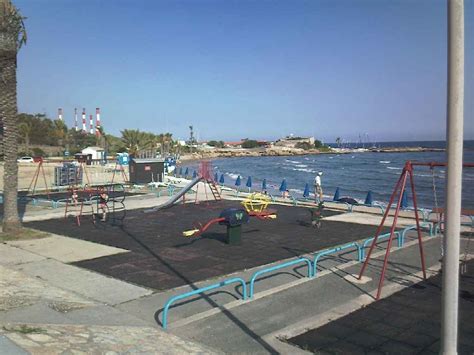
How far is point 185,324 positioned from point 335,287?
11.1 ft

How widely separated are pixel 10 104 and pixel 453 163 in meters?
14.2

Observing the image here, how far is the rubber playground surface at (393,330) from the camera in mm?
6289

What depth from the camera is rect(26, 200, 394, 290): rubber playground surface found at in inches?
419

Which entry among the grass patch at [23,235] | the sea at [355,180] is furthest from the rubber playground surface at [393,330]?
the grass patch at [23,235]

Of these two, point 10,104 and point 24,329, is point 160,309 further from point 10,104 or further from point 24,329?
point 10,104

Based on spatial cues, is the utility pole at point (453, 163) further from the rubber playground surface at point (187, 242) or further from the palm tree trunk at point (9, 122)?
the palm tree trunk at point (9, 122)

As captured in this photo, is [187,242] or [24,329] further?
[187,242]

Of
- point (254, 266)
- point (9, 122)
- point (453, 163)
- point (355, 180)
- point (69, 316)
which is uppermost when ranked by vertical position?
point (9, 122)

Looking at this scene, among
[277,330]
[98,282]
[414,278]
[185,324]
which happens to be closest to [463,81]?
[277,330]

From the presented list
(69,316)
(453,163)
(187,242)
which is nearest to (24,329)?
(69,316)

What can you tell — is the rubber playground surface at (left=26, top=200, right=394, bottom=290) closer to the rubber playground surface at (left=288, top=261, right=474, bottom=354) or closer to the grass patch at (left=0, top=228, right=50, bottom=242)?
the grass patch at (left=0, top=228, right=50, bottom=242)

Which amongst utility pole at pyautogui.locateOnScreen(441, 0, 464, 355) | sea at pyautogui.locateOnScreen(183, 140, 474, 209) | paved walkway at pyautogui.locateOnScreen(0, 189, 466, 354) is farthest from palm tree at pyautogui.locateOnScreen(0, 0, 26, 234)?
utility pole at pyautogui.locateOnScreen(441, 0, 464, 355)

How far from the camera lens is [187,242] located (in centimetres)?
1394

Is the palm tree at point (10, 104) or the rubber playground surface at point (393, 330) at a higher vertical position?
the palm tree at point (10, 104)
